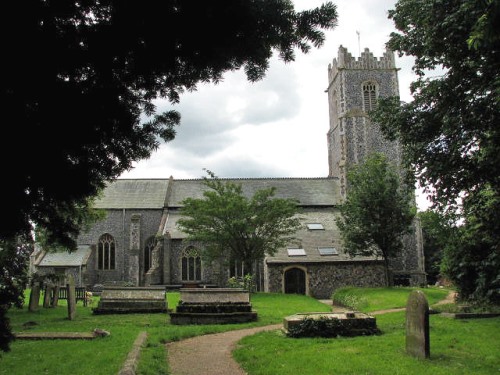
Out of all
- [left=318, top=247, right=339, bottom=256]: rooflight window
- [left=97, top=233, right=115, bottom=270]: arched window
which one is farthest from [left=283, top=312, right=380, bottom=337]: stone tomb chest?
[left=97, top=233, right=115, bottom=270]: arched window

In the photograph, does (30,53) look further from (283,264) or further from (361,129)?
(361,129)

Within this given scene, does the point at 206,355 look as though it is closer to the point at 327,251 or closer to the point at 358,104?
the point at 327,251

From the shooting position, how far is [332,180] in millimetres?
41500

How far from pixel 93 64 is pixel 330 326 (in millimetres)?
8657

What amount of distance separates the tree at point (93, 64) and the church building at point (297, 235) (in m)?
25.6

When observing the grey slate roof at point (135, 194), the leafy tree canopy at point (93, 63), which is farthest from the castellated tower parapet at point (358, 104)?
the leafy tree canopy at point (93, 63)

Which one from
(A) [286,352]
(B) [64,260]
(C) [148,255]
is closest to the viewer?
(A) [286,352]

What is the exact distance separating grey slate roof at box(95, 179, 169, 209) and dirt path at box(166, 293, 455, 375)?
27529mm

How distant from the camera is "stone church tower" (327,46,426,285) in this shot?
128 ft

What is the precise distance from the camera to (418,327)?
27.7 feet

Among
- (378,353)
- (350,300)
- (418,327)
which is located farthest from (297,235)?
(418,327)

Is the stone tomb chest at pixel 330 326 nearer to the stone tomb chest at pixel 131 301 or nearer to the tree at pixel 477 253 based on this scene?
the tree at pixel 477 253

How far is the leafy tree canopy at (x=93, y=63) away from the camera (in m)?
3.99

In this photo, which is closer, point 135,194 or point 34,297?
point 34,297
